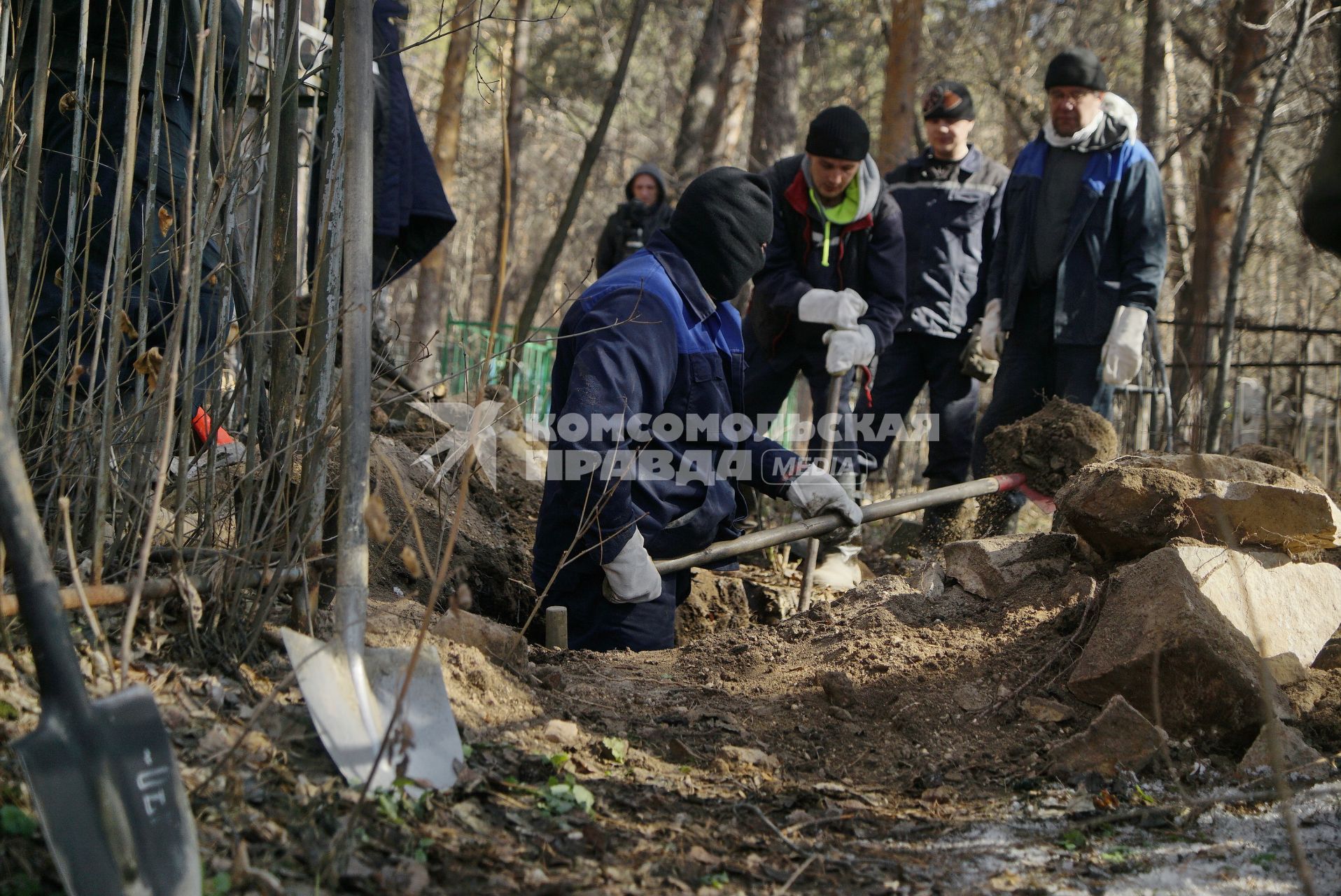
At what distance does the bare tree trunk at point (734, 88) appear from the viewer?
945 centimetres

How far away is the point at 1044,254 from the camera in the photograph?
200 inches

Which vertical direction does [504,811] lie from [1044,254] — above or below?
below

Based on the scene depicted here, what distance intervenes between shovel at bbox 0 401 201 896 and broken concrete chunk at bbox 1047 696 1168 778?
1.83 meters

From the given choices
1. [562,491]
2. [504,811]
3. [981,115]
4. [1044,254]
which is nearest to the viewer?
[504,811]

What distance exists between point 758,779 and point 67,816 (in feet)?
4.44

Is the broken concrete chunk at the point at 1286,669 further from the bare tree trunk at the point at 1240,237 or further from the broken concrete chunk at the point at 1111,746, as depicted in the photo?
the bare tree trunk at the point at 1240,237

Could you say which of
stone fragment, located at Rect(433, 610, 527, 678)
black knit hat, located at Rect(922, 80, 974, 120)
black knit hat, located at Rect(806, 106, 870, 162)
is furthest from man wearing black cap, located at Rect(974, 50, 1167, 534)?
stone fragment, located at Rect(433, 610, 527, 678)

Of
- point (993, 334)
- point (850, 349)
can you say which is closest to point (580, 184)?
point (850, 349)

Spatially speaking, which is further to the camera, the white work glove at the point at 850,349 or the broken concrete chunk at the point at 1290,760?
the white work glove at the point at 850,349

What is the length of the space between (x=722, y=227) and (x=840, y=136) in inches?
62.6

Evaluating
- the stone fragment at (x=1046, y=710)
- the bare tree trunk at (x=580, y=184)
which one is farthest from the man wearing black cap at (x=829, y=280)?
the stone fragment at (x=1046, y=710)

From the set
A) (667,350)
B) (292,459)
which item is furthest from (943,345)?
(292,459)

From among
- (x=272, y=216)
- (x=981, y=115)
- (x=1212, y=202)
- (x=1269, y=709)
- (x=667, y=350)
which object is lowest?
(x=1269, y=709)

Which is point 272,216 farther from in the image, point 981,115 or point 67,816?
point 981,115
